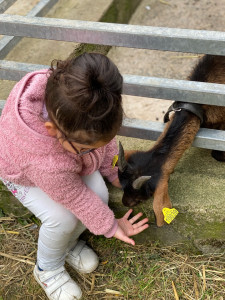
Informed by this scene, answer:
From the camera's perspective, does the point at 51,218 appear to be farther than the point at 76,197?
Yes

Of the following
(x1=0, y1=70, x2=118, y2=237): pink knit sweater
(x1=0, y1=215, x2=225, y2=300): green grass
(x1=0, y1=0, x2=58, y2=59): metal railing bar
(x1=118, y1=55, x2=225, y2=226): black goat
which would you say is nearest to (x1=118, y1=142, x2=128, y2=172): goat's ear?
(x1=118, y1=55, x2=225, y2=226): black goat

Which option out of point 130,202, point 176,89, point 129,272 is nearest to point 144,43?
point 176,89

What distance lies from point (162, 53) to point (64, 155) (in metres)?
2.88

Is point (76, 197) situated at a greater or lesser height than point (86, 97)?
lesser

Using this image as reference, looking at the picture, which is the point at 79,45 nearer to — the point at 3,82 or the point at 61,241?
the point at 3,82

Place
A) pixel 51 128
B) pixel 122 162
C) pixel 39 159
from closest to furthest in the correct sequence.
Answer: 1. pixel 51 128
2. pixel 39 159
3. pixel 122 162

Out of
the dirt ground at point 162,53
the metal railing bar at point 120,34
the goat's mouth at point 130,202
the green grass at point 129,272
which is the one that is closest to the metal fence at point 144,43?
the metal railing bar at point 120,34

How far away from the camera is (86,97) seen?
1833 millimetres

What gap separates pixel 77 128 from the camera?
194 centimetres

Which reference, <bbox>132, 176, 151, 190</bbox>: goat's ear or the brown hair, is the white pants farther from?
the brown hair

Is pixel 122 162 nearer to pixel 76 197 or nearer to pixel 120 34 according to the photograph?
pixel 76 197

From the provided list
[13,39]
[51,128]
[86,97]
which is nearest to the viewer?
[86,97]

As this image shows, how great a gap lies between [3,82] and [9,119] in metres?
1.64

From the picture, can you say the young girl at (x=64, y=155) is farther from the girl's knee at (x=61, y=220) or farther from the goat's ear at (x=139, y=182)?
the goat's ear at (x=139, y=182)
